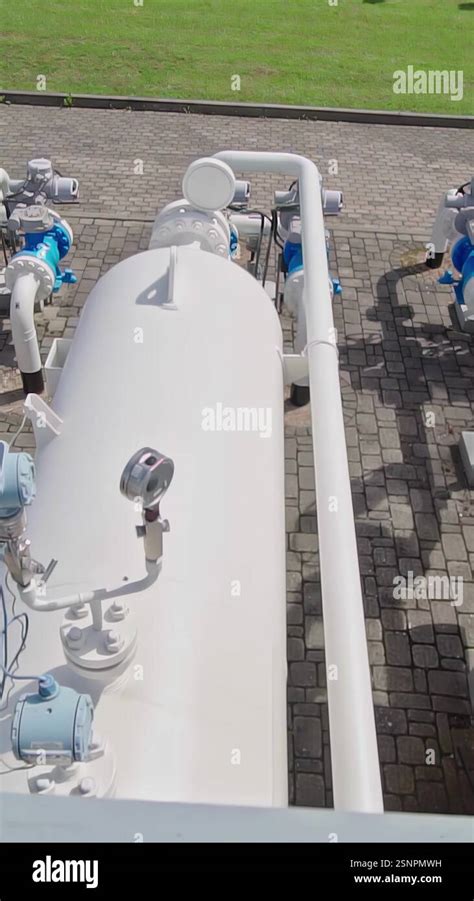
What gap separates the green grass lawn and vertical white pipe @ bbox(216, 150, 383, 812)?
38.8 feet

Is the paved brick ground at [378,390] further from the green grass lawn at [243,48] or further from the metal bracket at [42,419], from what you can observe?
the metal bracket at [42,419]

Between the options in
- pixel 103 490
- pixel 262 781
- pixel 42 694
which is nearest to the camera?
pixel 42 694

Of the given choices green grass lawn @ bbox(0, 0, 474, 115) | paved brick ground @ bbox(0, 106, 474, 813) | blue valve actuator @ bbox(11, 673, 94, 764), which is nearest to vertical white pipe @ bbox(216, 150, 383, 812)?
blue valve actuator @ bbox(11, 673, 94, 764)

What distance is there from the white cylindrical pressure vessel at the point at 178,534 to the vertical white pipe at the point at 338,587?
0.27 meters

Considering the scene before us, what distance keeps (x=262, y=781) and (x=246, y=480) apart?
131 centimetres

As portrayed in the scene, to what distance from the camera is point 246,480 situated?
10.9 feet

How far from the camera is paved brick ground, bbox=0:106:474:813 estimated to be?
490 centimetres

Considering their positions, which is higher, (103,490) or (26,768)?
(103,490)

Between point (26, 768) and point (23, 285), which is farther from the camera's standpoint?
point (23, 285)

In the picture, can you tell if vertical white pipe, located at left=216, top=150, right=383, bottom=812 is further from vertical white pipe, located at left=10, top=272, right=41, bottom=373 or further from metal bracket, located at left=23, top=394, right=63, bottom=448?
vertical white pipe, located at left=10, top=272, right=41, bottom=373

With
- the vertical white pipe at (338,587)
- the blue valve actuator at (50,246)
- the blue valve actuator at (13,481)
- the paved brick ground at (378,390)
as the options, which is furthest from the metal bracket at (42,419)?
the blue valve actuator at (50,246)
